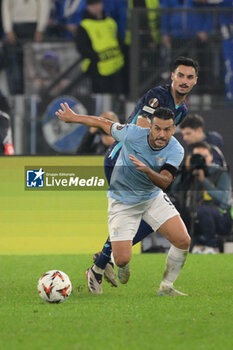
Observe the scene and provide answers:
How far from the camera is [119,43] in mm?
18109

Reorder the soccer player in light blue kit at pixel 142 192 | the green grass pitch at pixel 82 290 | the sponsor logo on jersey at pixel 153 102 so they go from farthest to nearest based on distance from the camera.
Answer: the sponsor logo on jersey at pixel 153 102
the soccer player in light blue kit at pixel 142 192
the green grass pitch at pixel 82 290

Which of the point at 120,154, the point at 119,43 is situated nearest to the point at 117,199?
the point at 120,154

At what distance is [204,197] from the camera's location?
1373 centimetres

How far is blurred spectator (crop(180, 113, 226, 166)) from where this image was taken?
13.7 m

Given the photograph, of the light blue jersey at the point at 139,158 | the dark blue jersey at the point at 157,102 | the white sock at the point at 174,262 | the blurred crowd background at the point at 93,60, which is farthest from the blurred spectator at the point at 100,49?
the white sock at the point at 174,262

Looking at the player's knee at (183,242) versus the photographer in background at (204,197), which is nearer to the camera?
the player's knee at (183,242)

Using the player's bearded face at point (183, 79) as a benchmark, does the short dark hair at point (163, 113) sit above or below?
below

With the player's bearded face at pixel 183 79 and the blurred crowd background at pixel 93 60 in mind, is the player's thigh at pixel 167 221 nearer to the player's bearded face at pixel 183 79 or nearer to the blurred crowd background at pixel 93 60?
the player's bearded face at pixel 183 79

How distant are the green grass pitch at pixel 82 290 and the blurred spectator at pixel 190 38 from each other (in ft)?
8.29

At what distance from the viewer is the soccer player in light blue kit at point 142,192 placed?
9.03 m

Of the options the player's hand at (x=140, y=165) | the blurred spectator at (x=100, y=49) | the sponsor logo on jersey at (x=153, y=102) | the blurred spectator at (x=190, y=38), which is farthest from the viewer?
the blurred spectator at (x=100, y=49)

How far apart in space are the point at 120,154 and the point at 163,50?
5712mm

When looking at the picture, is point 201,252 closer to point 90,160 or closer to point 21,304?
point 90,160

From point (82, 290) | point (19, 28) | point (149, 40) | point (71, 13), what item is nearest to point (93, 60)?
point (71, 13)
